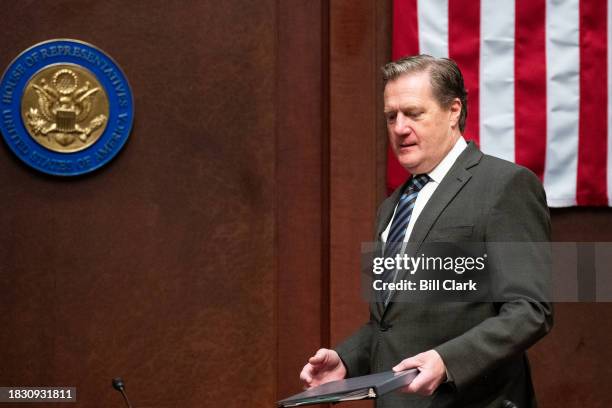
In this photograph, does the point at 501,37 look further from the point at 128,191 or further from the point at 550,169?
the point at 128,191

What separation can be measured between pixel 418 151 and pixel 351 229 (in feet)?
4.84

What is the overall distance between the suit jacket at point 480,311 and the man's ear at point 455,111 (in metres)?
0.10

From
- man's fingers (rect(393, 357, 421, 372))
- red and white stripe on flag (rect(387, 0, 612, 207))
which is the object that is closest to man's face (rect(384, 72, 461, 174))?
man's fingers (rect(393, 357, 421, 372))

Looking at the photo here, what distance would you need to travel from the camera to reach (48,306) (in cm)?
407

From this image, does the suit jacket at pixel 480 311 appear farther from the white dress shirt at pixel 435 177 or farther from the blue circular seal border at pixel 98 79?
the blue circular seal border at pixel 98 79

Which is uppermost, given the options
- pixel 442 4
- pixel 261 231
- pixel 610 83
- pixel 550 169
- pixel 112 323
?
pixel 442 4

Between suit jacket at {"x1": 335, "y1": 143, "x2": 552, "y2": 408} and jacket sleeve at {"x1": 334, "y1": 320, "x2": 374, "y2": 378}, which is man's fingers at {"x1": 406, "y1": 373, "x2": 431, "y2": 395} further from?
jacket sleeve at {"x1": 334, "y1": 320, "x2": 374, "y2": 378}

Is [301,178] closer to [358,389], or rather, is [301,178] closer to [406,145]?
[406,145]

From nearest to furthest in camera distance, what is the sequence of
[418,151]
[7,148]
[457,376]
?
[457,376] → [418,151] → [7,148]

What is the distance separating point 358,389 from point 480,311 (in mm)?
573

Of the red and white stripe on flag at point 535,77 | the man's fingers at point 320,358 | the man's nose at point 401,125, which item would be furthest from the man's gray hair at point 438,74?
the red and white stripe on flag at point 535,77

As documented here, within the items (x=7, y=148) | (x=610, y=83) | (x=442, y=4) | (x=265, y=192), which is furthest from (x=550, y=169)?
(x=7, y=148)

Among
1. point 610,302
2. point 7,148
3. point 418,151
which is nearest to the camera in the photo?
point 418,151

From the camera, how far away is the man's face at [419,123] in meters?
2.66
